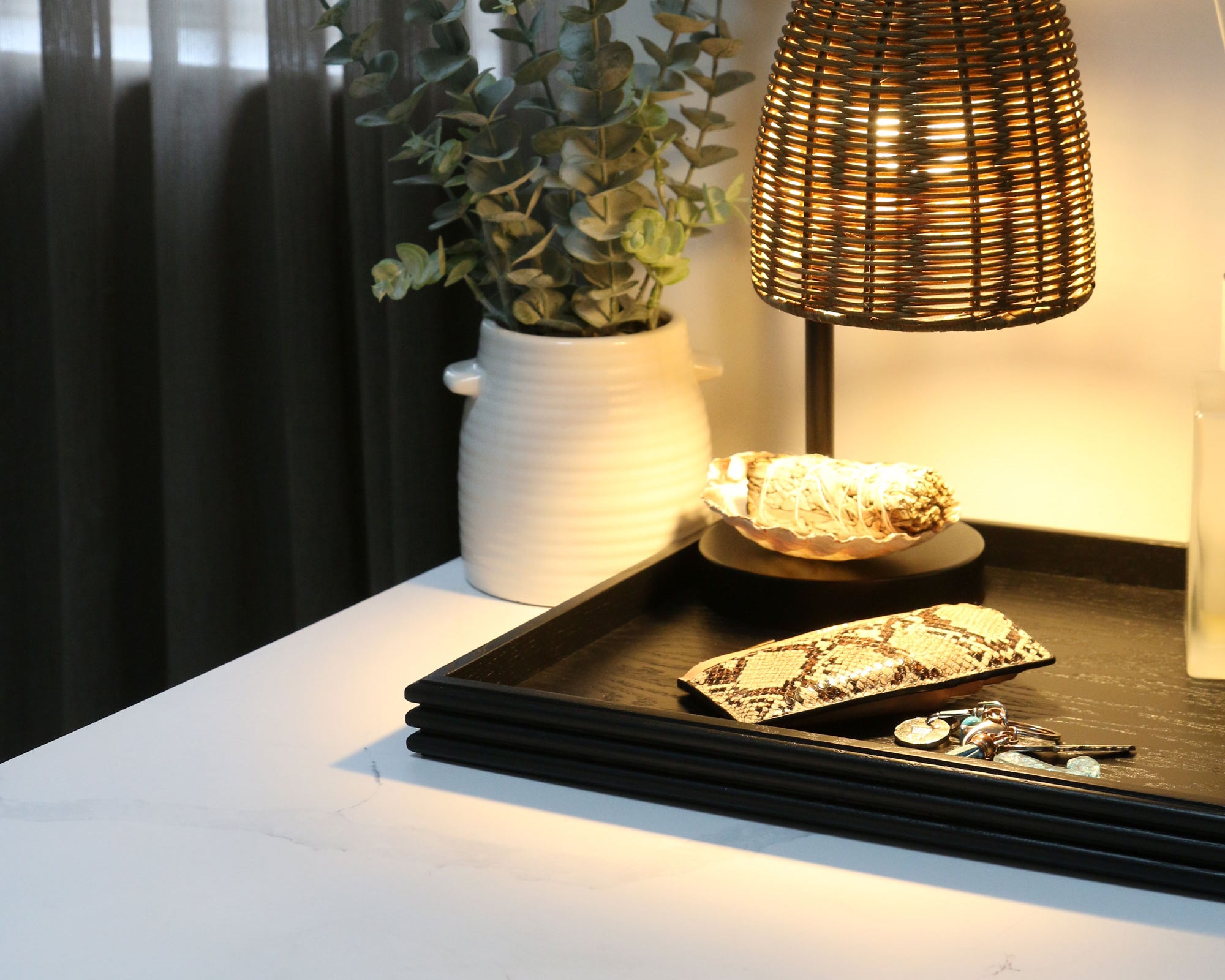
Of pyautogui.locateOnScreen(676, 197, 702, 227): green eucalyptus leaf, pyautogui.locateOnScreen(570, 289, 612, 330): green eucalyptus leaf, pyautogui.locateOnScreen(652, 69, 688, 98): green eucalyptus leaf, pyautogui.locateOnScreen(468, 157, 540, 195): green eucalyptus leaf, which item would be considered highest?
pyautogui.locateOnScreen(652, 69, 688, 98): green eucalyptus leaf

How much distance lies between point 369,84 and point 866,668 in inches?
18.2

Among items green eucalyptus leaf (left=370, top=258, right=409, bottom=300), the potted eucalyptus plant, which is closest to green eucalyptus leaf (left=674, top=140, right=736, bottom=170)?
the potted eucalyptus plant

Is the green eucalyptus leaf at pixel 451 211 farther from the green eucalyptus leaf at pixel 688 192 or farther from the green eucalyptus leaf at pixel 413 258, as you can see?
the green eucalyptus leaf at pixel 688 192

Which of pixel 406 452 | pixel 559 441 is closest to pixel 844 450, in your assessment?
pixel 559 441

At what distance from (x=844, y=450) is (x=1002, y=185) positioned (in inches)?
12.2

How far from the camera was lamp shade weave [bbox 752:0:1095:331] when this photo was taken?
0.66 metres

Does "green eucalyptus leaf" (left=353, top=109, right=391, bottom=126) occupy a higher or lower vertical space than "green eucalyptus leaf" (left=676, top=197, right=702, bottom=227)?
higher

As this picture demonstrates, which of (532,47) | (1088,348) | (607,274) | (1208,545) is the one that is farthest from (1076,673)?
(532,47)

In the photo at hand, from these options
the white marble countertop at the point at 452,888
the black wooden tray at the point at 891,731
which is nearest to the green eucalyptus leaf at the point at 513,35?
the black wooden tray at the point at 891,731

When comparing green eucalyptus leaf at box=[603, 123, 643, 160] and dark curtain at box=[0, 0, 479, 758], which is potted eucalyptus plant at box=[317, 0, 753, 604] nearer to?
green eucalyptus leaf at box=[603, 123, 643, 160]

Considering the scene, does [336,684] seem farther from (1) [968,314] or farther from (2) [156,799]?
(1) [968,314]

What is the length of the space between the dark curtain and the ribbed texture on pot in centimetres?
23

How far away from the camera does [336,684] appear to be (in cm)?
71

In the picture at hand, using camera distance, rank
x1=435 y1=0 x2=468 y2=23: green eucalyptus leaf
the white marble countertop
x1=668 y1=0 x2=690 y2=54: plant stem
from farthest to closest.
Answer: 1. x1=668 y1=0 x2=690 y2=54: plant stem
2. x1=435 y1=0 x2=468 y2=23: green eucalyptus leaf
3. the white marble countertop
